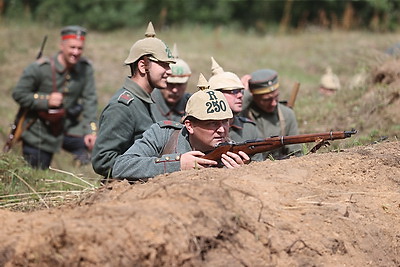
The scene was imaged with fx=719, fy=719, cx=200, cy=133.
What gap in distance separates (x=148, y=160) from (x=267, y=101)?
310 centimetres

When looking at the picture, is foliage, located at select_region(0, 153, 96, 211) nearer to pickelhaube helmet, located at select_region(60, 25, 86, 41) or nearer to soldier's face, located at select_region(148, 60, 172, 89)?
soldier's face, located at select_region(148, 60, 172, 89)

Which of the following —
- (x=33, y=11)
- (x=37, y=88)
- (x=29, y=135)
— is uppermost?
(x=37, y=88)

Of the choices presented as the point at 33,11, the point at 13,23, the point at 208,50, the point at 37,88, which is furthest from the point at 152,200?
the point at 33,11

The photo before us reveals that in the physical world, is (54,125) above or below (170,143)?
below

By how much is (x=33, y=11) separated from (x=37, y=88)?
15788 mm

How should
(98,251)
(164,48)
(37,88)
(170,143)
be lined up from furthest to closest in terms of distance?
1. (37,88)
2. (164,48)
3. (170,143)
4. (98,251)

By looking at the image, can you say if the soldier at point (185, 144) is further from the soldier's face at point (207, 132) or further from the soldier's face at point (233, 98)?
the soldier's face at point (233, 98)

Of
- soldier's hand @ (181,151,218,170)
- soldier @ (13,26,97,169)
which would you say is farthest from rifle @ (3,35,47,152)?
soldier's hand @ (181,151,218,170)

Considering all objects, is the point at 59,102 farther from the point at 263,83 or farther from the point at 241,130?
the point at 241,130

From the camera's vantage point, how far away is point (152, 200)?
15.0 ft

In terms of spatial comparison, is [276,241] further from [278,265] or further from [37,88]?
[37,88]

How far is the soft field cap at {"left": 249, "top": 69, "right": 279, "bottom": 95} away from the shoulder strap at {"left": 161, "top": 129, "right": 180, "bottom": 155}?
2546 mm

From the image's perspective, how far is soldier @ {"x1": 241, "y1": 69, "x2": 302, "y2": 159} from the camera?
341 inches

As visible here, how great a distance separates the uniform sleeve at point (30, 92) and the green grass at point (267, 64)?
2.48 feet
